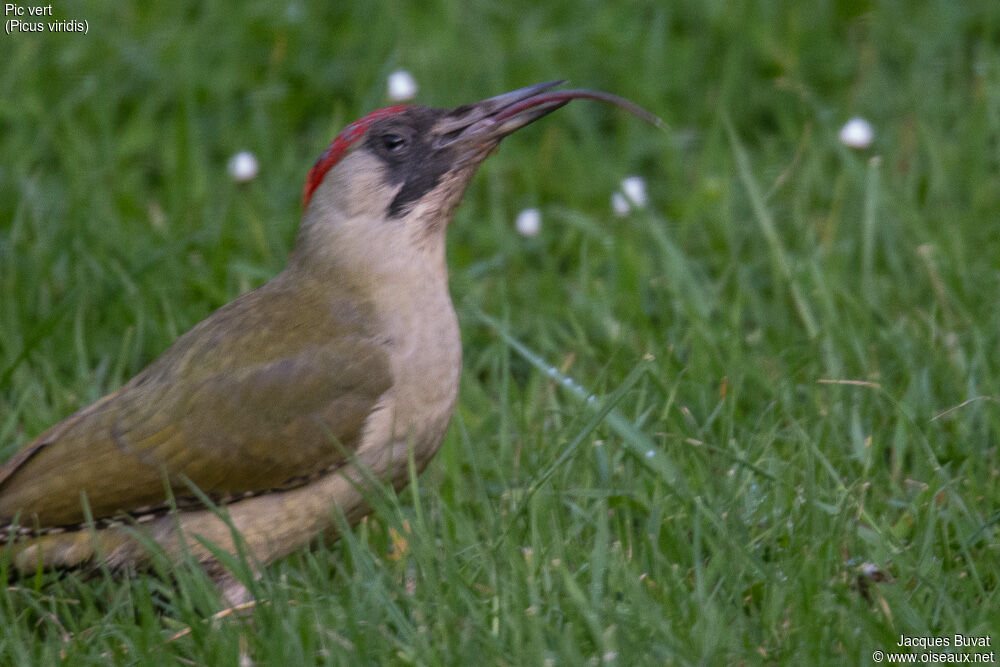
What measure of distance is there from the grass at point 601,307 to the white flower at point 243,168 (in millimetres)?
148

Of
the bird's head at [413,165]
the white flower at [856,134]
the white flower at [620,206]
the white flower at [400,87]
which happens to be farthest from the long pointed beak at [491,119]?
the white flower at [856,134]

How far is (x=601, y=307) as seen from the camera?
458 centimetres

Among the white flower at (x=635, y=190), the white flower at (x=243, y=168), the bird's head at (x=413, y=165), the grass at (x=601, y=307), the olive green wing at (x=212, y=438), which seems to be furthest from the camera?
the white flower at (x=243, y=168)

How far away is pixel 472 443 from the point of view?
4004mm

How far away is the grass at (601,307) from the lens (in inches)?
120

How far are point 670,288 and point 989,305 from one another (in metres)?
1.00

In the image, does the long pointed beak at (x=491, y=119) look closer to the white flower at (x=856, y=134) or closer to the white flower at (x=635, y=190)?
the white flower at (x=635, y=190)

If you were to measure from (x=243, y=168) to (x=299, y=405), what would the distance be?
78.2 inches

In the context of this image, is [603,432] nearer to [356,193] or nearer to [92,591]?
[356,193]

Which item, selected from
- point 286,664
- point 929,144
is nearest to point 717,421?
point 286,664

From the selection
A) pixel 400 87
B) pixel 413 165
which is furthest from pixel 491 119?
pixel 400 87

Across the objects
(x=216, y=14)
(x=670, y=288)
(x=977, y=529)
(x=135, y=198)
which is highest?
(x=216, y=14)

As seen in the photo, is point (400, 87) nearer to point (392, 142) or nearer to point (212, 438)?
point (392, 142)

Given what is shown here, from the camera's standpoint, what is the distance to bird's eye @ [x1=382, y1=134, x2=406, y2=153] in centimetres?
354
